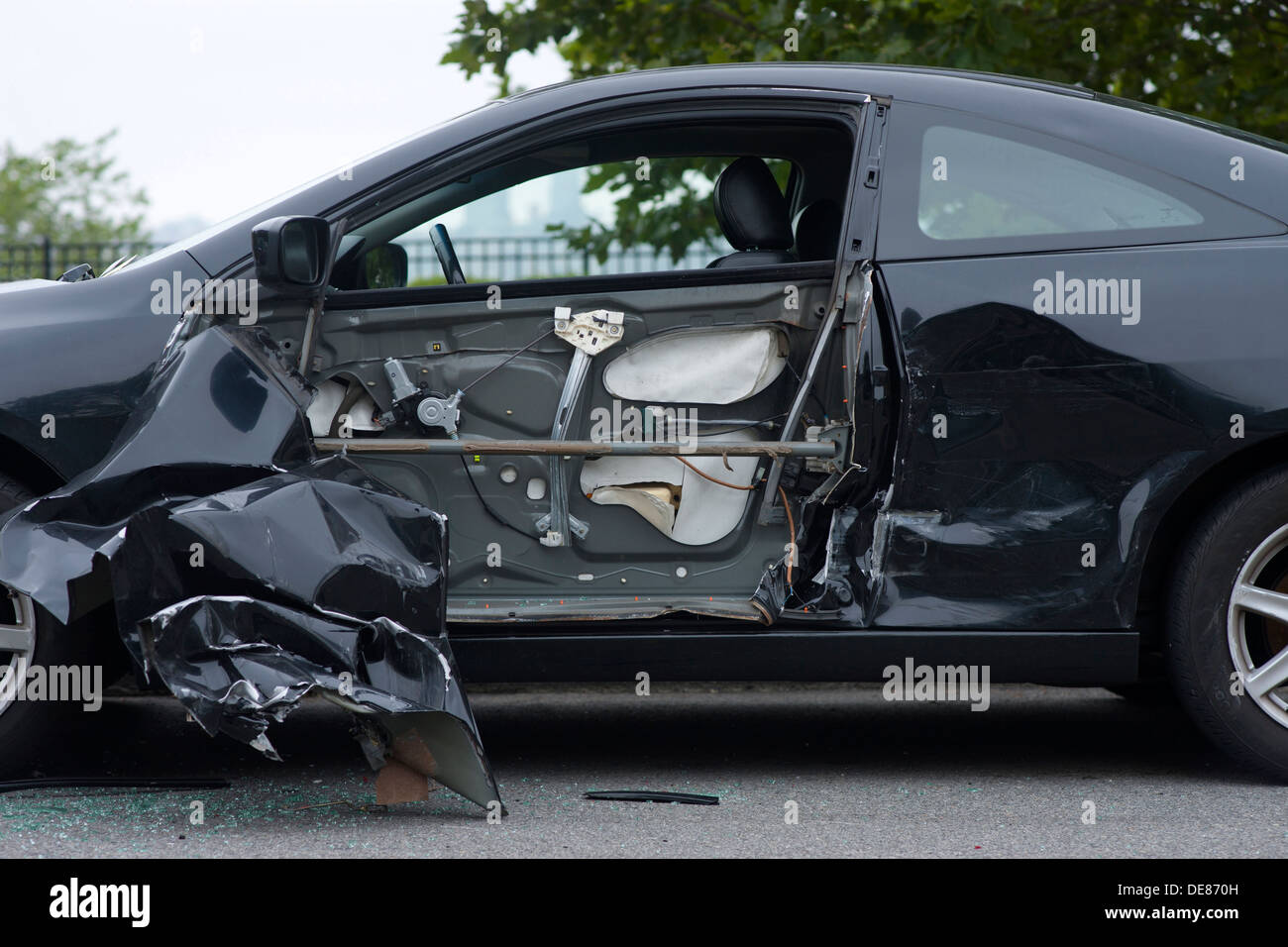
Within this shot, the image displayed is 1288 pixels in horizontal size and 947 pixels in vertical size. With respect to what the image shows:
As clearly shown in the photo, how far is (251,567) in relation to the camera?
2910mm

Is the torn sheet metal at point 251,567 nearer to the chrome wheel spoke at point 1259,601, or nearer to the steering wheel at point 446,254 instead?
the steering wheel at point 446,254

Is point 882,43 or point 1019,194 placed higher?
point 882,43

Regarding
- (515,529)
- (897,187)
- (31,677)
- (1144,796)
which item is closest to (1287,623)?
(1144,796)

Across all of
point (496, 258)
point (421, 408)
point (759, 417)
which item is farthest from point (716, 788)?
point (496, 258)

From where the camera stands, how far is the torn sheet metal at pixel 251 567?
2.87 meters

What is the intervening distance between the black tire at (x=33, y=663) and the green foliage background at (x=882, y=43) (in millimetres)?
3622

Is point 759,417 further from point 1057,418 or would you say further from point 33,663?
point 33,663

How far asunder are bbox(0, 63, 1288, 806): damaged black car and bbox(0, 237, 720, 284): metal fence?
244 cm

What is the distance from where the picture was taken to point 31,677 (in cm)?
318

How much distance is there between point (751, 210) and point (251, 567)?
176cm

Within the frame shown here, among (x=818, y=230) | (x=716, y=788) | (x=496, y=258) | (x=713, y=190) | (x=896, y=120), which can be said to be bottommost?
(x=716, y=788)

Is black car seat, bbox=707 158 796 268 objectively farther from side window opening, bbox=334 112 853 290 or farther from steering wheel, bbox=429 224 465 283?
steering wheel, bbox=429 224 465 283

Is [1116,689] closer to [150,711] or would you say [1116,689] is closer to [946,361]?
[946,361]

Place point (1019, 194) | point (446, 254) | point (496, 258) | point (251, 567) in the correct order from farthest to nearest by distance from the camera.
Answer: point (496, 258) → point (446, 254) → point (1019, 194) → point (251, 567)
